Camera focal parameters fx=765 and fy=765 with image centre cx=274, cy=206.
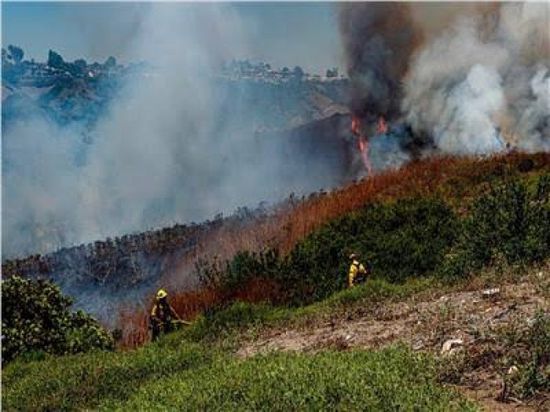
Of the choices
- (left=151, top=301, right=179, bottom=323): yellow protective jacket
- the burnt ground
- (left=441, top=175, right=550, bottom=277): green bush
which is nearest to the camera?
the burnt ground

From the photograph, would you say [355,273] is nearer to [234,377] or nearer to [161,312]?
[161,312]

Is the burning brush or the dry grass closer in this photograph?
the dry grass

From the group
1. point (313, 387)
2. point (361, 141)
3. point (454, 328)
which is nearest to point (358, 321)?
point (454, 328)

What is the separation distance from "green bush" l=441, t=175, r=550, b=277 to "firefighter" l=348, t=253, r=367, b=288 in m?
1.61

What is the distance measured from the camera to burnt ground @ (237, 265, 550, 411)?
695cm

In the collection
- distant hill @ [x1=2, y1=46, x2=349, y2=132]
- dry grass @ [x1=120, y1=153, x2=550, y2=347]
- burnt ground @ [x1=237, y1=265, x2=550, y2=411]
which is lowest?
burnt ground @ [x1=237, y1=265, x2=550, y2=411]

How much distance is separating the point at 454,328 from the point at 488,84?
24290 mm

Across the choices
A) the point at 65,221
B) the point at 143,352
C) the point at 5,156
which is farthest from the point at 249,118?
the point at 143,352

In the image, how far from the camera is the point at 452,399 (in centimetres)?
610

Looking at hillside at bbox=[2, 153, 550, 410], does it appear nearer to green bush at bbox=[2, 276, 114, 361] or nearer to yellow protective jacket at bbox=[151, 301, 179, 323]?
green bush at bbox=[2, 276, 114, 361]

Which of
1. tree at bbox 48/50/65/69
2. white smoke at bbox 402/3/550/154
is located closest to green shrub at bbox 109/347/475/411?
white smoke at bbox 402/3/550/154

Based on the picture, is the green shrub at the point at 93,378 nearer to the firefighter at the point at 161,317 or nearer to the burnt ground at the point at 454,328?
the burnt ground at the point at 454,328

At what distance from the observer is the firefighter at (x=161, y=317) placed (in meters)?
13.9

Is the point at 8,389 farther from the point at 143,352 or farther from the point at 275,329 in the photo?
the point at 275,329
